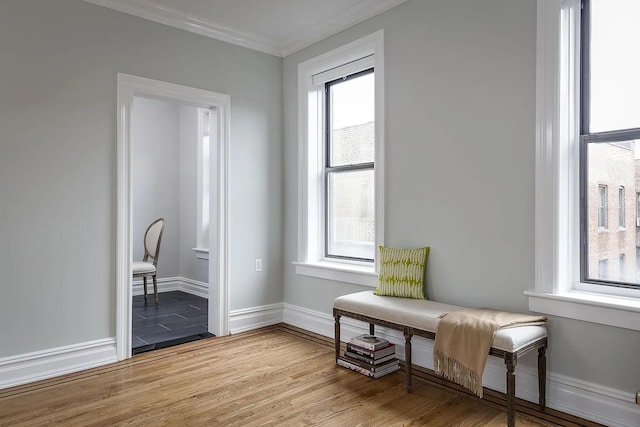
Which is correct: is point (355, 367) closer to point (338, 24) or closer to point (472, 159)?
point (472, 159)

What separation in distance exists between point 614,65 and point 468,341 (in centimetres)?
165

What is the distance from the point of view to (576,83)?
7.79ft

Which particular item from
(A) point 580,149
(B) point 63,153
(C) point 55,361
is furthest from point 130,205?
(A) point 580,149

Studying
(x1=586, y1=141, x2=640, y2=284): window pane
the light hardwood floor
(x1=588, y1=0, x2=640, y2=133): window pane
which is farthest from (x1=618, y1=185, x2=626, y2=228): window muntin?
the light hardwood floor

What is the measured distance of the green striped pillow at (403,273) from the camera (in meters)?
2.97

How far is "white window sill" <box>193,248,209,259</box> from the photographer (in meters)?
5.48

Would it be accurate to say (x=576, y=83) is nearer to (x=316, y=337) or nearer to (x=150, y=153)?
(x=316, y=337)

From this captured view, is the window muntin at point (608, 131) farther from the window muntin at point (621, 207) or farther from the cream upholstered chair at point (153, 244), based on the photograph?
the cream upholstered chair at point (153, 244)

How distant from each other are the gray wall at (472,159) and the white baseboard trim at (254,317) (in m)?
1.54

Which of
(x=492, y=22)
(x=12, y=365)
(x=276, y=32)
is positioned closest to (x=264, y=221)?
(x=276, y=32)

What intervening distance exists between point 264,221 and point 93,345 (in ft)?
5.80

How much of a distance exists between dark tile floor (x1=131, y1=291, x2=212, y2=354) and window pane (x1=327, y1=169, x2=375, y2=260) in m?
1.47

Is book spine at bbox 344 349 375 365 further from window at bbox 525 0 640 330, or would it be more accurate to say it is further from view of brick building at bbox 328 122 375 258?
window at bbox 525 0 640 330

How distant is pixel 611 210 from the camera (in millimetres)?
2295
